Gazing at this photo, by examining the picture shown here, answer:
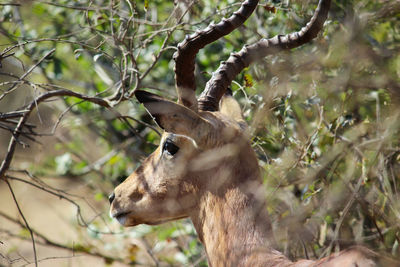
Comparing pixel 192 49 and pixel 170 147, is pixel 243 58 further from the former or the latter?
pixel 170 147

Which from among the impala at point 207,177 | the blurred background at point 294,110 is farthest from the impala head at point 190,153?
the blurred background at point 294,110

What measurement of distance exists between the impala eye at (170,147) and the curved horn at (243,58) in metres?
0.44

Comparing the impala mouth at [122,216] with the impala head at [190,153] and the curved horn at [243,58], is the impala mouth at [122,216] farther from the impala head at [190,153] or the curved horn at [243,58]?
the curved horn at [243,58]

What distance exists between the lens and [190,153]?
3.57 metres

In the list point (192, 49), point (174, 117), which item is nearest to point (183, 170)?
point (174, 117)

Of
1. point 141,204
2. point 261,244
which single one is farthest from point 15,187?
point 261,244

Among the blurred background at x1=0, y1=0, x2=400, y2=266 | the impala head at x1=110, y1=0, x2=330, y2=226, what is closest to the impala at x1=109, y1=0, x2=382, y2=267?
the impala head at x1=110, y1=0, x2=330, y2=226

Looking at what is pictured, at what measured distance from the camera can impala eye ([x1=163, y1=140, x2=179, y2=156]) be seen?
3.58 meters

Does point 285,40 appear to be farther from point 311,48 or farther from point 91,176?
point 91,176

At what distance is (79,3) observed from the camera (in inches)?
239

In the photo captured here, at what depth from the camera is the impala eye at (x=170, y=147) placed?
141 inches

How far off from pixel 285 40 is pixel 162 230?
10.3 ft

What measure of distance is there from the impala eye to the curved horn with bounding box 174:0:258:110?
29cm

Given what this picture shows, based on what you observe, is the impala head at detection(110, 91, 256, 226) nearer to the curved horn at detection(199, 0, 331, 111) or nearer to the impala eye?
the impala eye
